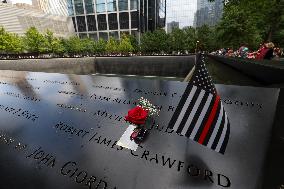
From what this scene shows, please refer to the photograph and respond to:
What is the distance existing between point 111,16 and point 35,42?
→ 2762 cm

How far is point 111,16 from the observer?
6531cm

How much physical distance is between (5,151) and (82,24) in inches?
2914

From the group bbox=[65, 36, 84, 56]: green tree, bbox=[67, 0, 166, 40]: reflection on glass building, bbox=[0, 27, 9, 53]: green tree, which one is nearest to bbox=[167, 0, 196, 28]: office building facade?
bbox=[67, 0, 166, 40]: reflection on glass building

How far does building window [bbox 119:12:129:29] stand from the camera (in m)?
63.4

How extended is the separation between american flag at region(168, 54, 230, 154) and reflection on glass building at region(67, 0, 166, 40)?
210 feet

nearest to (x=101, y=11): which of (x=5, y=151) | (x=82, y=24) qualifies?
(x=82, y=24)

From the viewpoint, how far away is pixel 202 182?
2648mm

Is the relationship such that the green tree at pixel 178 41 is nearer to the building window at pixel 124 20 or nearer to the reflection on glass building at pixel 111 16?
the reflection on glass building at pixel 111 16

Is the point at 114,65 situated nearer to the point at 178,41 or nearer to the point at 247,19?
the point at 247,19

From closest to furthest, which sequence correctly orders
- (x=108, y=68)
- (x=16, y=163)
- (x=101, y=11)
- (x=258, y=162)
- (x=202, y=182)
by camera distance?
(x=202, y=182) → (x=258, y=162) → (x=16, y=163) → (x=108, y=68) → (x=101, y=11)

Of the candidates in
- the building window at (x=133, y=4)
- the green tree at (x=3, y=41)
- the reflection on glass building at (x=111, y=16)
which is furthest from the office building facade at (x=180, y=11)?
Result: the green tree at (x=3, y=41)

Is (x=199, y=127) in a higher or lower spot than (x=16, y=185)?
higher

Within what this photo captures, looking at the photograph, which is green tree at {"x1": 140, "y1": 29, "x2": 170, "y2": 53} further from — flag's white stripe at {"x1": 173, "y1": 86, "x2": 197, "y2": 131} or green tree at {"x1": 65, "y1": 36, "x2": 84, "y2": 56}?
flag's white stripe at {"x1": 173, "y1": 86, "x2": 197, "y2": 131}

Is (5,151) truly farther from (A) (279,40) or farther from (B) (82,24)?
(B) (82,24)
